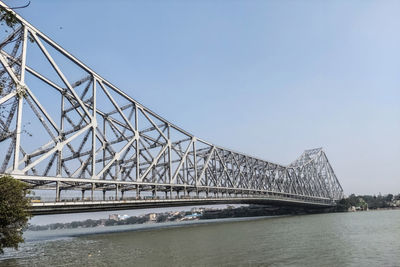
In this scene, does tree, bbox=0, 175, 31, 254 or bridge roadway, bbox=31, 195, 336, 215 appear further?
bridge roadway, bbox=31, 195, 336, 215

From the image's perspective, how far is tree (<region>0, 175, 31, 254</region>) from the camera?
79.4 ft

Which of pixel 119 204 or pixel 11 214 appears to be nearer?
pixel 11 214

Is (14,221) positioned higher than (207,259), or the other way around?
(14,221)

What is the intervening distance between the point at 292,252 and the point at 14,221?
2293 centimetres

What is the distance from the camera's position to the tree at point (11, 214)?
24.2m

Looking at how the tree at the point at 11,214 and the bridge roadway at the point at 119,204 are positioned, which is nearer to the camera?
the tree at the point at 11,214

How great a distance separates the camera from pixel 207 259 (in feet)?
78.6

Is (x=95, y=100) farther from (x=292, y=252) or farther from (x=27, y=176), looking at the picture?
(x=292, y=252)

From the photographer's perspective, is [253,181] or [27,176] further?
[253,181]

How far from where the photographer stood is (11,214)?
24.5 m

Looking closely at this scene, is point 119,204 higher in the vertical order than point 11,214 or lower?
higher

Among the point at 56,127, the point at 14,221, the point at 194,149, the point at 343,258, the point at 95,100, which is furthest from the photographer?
the point at 194,149

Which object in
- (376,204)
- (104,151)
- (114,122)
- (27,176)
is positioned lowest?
(376,204)

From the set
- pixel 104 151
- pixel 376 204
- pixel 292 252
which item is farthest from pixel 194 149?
pixel 376 204
